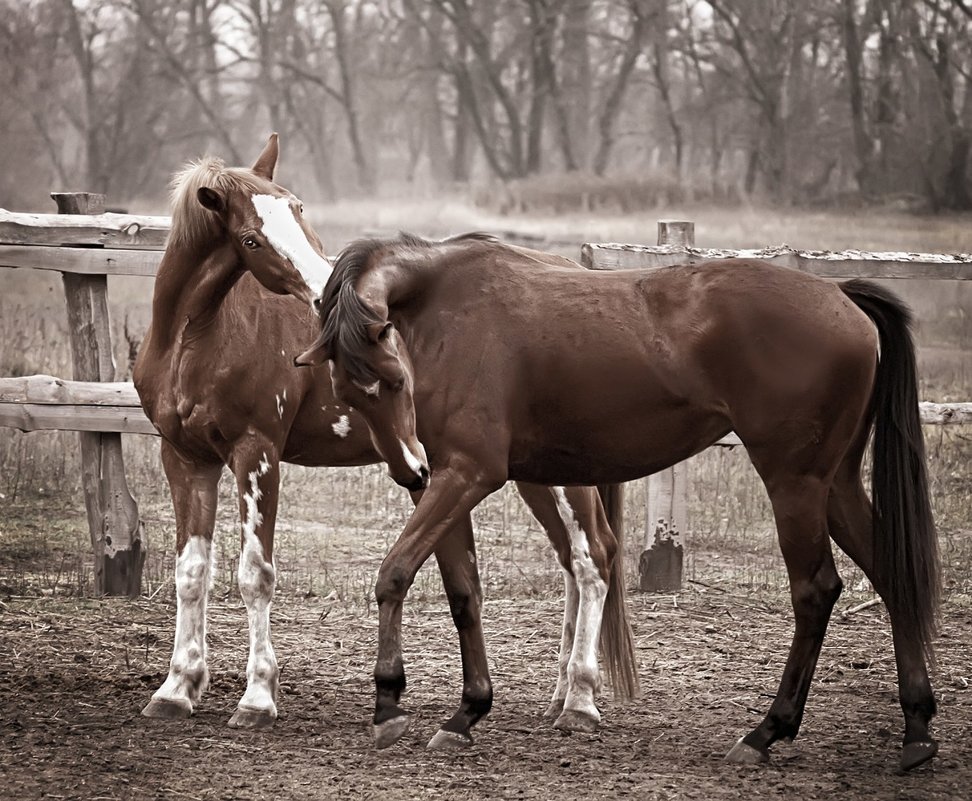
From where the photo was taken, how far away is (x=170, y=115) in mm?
34094

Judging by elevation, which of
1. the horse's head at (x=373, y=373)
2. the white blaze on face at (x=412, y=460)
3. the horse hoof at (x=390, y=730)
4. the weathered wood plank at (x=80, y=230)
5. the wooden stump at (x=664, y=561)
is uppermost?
the weathered wood plank at (x=80, y=230)

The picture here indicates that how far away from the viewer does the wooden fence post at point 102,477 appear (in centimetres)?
637

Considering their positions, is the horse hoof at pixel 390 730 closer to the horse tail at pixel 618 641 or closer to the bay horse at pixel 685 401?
the bay horse at pixel 685 401

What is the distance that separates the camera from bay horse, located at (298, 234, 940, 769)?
3.89m

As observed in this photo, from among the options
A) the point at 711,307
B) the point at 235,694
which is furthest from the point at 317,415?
the point at 711,307

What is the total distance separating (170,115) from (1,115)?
8801mm

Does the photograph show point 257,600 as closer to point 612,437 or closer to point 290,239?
point 290,239

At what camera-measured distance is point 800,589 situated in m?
3.93

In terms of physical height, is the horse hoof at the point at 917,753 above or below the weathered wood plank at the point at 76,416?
below

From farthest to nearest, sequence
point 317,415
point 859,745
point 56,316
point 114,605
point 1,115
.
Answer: point 1,115 → point 56,316 → point 114,605 → point 317,415 → point 859,745

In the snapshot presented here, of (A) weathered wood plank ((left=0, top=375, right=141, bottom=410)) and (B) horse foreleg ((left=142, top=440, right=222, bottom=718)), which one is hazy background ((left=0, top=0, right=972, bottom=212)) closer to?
(A) weathered wood plank ((left=0, top=375, right=141, bottom=410))

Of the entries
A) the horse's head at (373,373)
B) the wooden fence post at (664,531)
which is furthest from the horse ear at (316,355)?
the wooden fence post at (664,531)

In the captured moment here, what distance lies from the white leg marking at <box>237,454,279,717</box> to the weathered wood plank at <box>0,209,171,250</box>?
2.33 meters

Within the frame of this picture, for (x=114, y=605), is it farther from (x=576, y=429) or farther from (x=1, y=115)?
(x=1, y=115)
